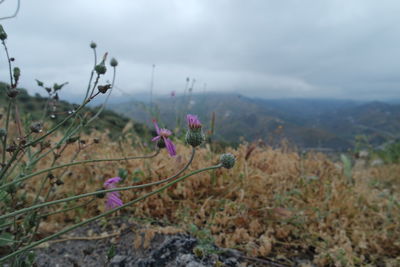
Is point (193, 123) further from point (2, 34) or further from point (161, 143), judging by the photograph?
point (2, 34)

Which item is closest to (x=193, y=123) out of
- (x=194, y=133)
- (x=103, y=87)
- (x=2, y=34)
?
(x=194, y=133)

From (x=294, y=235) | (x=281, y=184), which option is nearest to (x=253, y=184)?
(x=281, y=184)

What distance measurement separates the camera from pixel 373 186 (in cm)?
351

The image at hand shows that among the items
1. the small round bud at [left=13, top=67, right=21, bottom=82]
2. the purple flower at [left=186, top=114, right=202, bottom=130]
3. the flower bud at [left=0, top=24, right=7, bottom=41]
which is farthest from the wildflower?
the flower bud at [left=0, top=24, right=7, bottom=41]

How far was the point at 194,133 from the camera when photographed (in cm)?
127

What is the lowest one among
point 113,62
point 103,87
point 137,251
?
point 137,251

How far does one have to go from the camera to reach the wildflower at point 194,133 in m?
1.24

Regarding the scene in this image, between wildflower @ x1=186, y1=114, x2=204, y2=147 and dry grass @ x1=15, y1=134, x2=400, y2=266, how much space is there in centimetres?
91

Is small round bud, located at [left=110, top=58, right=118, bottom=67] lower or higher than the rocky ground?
higher

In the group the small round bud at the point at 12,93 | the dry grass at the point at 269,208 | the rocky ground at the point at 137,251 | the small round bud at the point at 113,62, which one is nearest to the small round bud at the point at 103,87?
the small round bud at the point at 12,93

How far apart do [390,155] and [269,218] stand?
5371 millimetres

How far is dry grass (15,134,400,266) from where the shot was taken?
1.98 metres

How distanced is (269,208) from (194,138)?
44.3 inches

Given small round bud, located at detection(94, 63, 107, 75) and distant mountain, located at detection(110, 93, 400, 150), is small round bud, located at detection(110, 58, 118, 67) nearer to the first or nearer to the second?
small round bud, located at detection(94, 63, 107, 75)
